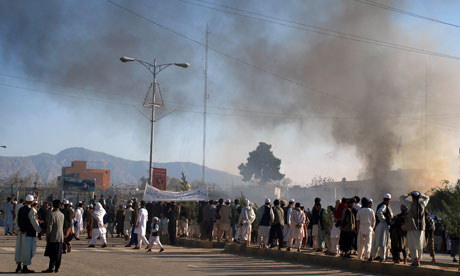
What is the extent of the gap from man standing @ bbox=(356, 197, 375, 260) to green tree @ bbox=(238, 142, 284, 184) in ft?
272

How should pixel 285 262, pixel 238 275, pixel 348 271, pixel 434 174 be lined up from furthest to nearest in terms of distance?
1. pixel 434 174
2. pixel 285 262
3. pixel 348 271
4. pixel 238 275

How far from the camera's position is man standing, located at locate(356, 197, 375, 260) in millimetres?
11836

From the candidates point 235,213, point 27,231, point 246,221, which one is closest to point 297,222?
point 246,221

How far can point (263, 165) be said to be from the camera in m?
96.0

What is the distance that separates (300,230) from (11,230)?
1475cm

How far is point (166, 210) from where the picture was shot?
789 inches

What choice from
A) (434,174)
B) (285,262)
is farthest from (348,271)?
(434,174)

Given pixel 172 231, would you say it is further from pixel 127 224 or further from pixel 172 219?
pixel 127 224

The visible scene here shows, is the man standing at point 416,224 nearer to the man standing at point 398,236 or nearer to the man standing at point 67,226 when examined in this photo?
the man standing at point 398,236

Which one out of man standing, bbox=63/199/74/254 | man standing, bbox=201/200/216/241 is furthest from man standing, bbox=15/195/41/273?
man standing, bbox=201/200/216/241

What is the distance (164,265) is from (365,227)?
186 inches

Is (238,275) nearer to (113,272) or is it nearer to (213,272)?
(213,272)

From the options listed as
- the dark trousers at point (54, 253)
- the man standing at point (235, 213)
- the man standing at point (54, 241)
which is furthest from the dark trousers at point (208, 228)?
the dark trousers at point (54, 253)

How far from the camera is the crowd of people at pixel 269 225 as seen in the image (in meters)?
10.6
